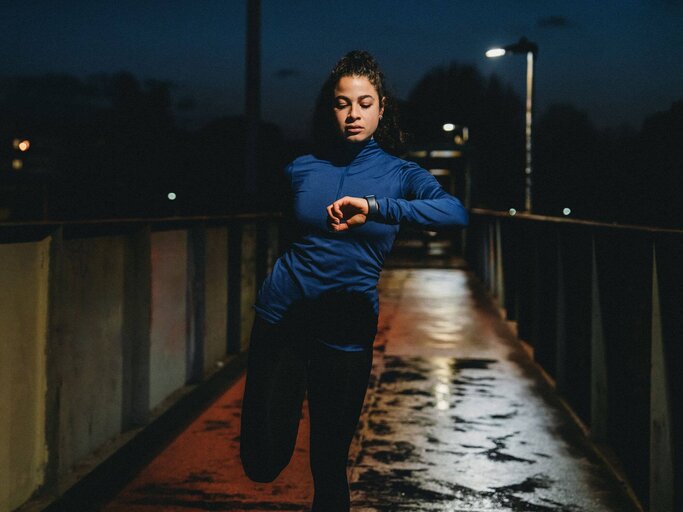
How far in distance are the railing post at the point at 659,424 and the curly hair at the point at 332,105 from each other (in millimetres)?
1584

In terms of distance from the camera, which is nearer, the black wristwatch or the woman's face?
the black wristwatch

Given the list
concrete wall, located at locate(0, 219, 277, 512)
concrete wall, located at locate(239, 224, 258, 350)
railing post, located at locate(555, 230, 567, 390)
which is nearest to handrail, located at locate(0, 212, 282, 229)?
concrete wall, located at locate(0, 219, 277, 512)

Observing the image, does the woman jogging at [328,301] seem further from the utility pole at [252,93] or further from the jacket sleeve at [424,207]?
the utility pole at [252,93]

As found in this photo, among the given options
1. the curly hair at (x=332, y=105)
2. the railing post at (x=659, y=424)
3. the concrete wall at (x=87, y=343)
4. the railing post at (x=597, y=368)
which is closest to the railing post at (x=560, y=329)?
the railing post at (x=597, y=368)

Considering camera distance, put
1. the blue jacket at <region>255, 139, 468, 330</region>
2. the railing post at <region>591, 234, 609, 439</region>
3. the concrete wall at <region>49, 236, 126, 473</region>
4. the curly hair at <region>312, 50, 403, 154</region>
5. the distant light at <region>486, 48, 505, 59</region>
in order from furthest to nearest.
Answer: the distant light at <region>486, 48, 505, 59</region>
the railing post at <region>591, 234, 609, 439</region>
the concrete wall at <region>49, 236, 126, 473</region>
the curly hair at <region>312, 50, 403, 154</region>
the blue jacket at <region>255, 139, 468, 330</region>

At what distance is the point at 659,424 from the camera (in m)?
3.80

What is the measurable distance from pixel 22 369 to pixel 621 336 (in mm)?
3116

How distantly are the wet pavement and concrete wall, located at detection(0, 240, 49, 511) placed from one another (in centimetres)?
49

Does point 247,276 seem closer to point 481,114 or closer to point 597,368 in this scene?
point 597,368

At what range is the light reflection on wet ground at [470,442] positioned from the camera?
14.5 feet

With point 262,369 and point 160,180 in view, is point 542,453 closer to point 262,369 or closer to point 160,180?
point 262,369

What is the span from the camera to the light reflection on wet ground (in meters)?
4.42

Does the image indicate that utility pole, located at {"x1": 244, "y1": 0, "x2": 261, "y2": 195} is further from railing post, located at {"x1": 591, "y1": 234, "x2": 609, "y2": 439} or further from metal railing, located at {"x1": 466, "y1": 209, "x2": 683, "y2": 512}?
railing post, located at {"x1": 591, "y1": 234, "x2": 609, "y2": 439}

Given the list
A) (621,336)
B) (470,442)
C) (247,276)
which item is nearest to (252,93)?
(247,276)
